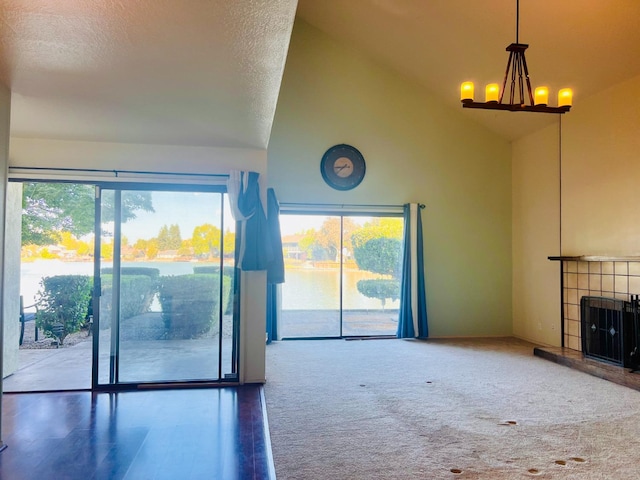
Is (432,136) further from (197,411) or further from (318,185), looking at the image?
(197,411)

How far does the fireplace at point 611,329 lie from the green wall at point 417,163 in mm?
1783

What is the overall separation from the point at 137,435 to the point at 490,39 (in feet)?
18.1

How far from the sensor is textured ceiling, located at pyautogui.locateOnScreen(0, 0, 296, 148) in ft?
6.05

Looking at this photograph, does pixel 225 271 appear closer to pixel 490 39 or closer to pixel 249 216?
pixel 249 216

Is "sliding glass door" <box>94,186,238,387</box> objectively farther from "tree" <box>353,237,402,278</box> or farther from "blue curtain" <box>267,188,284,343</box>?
"tree" <box>353,237,402,278</box>

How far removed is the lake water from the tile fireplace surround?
270 centimetres

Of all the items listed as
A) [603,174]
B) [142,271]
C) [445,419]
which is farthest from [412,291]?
[142,271]

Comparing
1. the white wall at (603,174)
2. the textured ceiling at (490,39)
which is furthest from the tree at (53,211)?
the white wall at (603,174)

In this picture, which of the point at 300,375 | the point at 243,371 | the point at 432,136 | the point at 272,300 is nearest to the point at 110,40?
the point at 243,371

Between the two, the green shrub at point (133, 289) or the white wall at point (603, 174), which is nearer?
the green shrub at point (133, 289)

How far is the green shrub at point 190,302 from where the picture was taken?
411 centimetres

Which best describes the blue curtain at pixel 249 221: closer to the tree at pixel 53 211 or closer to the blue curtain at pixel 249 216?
the blue curtain at pixel 249 216

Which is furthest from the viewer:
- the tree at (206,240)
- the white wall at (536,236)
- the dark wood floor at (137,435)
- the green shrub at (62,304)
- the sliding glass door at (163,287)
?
the green shrub at (62,304)

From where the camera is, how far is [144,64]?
2.37 metres
